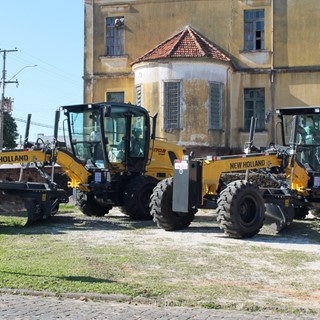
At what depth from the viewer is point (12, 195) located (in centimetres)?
1535

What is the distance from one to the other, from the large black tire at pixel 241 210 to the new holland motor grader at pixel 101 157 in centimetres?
408

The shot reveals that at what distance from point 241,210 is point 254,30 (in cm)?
1748

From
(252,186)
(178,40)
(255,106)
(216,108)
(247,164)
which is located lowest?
(252,186)

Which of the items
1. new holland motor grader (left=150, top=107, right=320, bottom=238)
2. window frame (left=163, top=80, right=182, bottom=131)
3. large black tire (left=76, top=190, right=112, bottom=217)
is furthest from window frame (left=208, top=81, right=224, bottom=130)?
new holland motor grader (left=150, top=107, right=320, bottom=238)

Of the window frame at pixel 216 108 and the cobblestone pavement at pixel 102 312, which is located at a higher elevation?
the window frame at pixel 216 108

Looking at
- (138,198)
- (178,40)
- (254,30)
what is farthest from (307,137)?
(254,30)

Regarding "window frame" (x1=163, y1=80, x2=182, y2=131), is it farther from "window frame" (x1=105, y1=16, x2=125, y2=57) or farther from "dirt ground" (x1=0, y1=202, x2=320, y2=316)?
"dirt ground" (x1=0, y1=202, x2=320, y2=316)

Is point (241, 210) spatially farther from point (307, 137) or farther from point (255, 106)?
point (255, 106)

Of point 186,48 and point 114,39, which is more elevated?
point 114,39

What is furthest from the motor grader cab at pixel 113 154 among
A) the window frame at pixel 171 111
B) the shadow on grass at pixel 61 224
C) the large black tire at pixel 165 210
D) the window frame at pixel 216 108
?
the window frame at pixel 216 108

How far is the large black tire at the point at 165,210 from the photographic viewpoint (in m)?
14.3

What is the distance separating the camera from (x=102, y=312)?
7242mm

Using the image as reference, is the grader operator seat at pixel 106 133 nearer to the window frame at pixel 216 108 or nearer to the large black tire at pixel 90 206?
the large black tire at pixel 90 206

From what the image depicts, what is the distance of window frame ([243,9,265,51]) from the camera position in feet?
95.8
